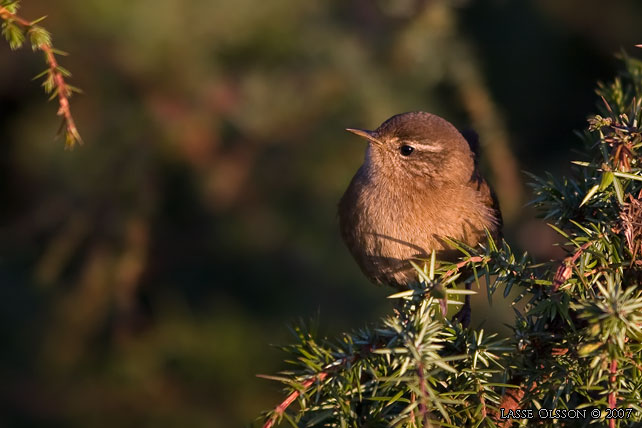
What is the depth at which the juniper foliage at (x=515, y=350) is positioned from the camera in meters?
1.82

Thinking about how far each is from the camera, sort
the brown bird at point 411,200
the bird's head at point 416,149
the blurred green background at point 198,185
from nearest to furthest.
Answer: the brown bird at point 411,200
the bird's head at point 416,149
the blurred green background at point 198,185

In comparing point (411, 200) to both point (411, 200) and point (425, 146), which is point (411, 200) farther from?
point (425, 146)

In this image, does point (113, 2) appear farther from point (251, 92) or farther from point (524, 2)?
point (524, 2)

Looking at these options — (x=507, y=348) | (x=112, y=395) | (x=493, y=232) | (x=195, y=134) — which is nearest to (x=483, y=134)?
(x=493, y=232)

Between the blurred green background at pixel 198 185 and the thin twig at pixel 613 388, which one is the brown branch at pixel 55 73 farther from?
the blurred green background at pixel 198 185

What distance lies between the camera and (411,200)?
344 centimetres

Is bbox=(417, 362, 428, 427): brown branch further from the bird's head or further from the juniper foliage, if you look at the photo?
the bird's head

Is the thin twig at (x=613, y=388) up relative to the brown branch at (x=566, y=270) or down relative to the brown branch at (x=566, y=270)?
→ down

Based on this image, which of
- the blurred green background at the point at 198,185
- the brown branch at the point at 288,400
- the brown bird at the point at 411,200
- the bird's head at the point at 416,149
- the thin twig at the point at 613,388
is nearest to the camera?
the thin twig at the point at 613,388

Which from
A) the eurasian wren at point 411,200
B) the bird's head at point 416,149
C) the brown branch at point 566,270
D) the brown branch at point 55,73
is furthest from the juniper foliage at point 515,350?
the bird's head at point 416,149

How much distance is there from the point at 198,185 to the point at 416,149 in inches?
64.9

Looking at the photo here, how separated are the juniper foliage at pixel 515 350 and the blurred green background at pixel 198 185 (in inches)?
74.2

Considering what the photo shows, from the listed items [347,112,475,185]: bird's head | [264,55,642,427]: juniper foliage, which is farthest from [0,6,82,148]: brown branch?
[347,112,475,185]: bird's head

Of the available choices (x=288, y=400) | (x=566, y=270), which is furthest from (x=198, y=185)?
(x=566, y=270)
